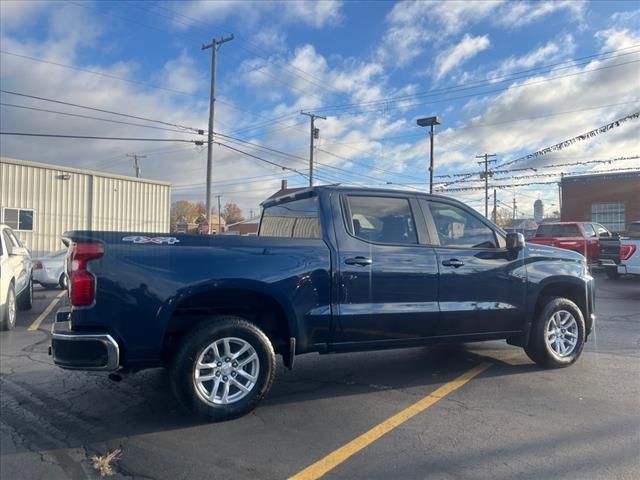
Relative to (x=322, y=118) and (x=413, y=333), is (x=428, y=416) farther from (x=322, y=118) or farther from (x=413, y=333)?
(x=322, y=118)

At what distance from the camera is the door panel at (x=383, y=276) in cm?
449

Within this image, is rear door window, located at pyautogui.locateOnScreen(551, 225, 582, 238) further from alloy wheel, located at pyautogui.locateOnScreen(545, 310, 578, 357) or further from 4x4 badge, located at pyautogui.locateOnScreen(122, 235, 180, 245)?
4x4 badge, located at pyautogui.locateOnScreen(122, 235, 180, 245)

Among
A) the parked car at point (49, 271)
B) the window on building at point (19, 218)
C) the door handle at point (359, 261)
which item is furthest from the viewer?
the window on building at point (19, 218)

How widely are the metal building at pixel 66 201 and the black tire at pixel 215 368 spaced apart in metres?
19.4

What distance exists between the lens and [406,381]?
5191 mm

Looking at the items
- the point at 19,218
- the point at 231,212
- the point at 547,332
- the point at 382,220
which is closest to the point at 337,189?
the point at 382,220

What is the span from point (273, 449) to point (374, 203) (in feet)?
8.05

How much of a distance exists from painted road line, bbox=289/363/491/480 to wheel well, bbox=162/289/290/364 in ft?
3.27

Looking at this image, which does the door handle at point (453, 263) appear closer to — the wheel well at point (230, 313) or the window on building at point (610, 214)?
the wheel well at point (230, 313)

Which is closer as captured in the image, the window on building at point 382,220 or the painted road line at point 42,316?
the window on building at point 382,220

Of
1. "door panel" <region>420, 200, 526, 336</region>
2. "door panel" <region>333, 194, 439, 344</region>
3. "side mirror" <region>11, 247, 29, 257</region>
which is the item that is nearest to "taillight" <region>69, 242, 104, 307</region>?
"door panel" <region>333, 194, 439, 344</region>

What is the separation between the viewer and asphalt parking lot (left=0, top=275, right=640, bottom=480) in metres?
3.30

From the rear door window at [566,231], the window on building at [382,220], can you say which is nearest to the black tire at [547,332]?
the window on building at [382,220]

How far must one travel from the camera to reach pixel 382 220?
4902mm
